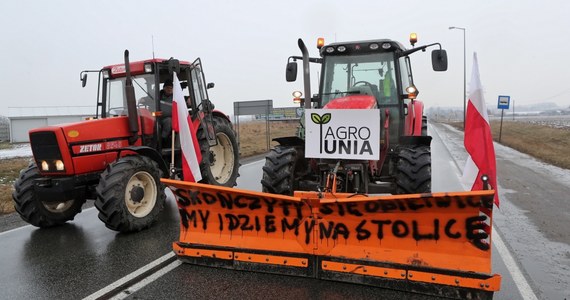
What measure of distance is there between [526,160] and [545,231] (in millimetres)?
9647

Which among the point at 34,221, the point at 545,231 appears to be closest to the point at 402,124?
the point at 545,231

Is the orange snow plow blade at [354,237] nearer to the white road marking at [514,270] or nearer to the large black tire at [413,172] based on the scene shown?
the white road marking at [514,270]

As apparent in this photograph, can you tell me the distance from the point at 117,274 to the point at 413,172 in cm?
366

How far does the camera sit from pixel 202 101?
803cm

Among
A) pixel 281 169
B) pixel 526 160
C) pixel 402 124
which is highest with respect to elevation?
pixel 402 124

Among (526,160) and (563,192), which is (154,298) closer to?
(563,192)

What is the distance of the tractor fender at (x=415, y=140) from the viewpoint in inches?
226

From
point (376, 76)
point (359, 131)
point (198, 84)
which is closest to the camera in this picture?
point (359, 131)

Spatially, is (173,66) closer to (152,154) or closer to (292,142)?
(152,154)

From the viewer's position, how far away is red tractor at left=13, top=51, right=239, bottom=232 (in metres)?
5.53

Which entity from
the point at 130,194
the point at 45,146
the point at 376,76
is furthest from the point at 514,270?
the point at 45,146

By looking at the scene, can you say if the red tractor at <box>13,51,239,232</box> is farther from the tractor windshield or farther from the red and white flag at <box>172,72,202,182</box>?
the tractor windshield

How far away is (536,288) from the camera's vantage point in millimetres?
3799

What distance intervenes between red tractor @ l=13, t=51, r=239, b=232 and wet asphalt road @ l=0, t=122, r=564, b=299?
36cm
